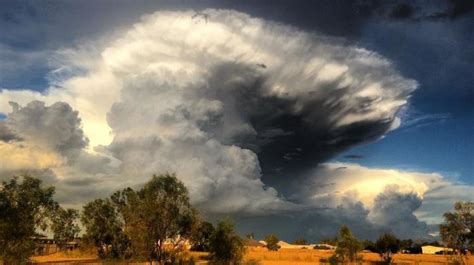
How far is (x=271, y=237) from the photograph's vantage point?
180 m

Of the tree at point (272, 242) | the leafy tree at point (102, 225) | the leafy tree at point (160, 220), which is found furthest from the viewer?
the tree at point (272, 242)

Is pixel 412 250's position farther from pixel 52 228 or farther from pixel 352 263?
pixel 52 228

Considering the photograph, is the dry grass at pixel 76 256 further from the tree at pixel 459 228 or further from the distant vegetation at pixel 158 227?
the tree at pixel 459 228

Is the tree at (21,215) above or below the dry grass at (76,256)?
above

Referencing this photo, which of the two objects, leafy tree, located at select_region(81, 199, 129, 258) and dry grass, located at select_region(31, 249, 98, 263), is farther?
dry grass, located at select_region(31, 249, 98, 263)

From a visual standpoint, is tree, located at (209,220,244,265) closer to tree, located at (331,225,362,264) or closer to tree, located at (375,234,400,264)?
tree, located at (331,225,362,264)

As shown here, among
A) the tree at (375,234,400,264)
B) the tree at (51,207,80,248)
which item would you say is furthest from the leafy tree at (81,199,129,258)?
the tree at (375,234,400,264)

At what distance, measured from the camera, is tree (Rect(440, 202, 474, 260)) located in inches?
2936

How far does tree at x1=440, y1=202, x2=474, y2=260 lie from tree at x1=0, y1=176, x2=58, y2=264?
64653mm

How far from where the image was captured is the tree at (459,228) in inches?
2936

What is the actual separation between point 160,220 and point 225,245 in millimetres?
12942

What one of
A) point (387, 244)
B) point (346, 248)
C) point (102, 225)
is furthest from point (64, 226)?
point (387, 244)

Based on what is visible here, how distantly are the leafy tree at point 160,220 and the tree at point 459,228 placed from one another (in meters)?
44.3

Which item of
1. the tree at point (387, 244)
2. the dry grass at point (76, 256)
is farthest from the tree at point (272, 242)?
the dry grass at point (76, 256)
